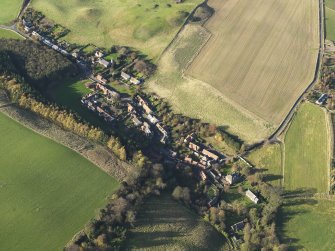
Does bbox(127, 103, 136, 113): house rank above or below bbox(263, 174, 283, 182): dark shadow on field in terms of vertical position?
below

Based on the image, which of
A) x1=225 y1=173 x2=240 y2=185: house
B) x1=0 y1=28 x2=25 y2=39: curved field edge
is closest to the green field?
x1=225 y1=173 x2=240 y2=185: house

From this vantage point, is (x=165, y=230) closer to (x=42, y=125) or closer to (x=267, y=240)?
(x=267, y=240)

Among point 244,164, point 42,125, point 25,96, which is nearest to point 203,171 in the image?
point 244,164

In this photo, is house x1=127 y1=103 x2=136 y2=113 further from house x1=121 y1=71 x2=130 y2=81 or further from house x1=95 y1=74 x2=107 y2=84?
house x1=95 y1=74 x2=107 y2=84

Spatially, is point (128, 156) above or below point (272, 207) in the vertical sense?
below

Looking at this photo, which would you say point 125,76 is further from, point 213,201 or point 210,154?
point 213,201

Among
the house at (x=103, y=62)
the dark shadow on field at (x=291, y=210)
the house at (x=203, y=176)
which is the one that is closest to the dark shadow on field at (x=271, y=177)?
the dark shadow on field at (x=291, y=210)
